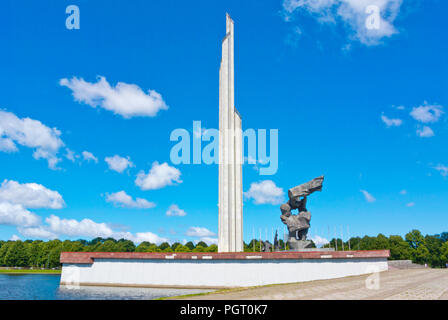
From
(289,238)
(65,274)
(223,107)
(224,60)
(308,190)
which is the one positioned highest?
(224,60)

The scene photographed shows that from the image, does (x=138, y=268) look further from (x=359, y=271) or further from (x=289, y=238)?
(x=359, y=271)

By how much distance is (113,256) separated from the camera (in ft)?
116

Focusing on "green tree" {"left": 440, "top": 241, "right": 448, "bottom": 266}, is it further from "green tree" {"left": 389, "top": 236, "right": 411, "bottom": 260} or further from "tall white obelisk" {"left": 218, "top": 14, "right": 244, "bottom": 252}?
"tall white obelisk" {"left": 218, "top": 14, "right": 244, "bottom": 252}

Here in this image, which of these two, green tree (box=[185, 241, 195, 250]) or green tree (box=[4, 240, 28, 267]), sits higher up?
green tree (box=[185, 241, 195, 250])

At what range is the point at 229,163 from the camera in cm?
4416

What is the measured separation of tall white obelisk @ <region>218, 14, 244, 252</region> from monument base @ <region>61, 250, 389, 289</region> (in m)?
8.98

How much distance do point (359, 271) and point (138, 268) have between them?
73.6ft

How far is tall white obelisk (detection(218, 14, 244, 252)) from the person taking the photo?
42375 mm

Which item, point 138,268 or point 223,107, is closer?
point 138,268

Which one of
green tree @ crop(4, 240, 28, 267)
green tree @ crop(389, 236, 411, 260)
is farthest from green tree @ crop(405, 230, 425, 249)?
green tree @ crop(4, 240, 28, 267)

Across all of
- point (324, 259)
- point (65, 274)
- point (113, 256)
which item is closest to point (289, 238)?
point (324, 259)

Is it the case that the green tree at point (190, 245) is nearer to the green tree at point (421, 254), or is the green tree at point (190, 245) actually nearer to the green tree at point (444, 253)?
the green tree at point (421, 254)

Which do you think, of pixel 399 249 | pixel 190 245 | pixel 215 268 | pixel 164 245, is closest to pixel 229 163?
pixel 215 268
